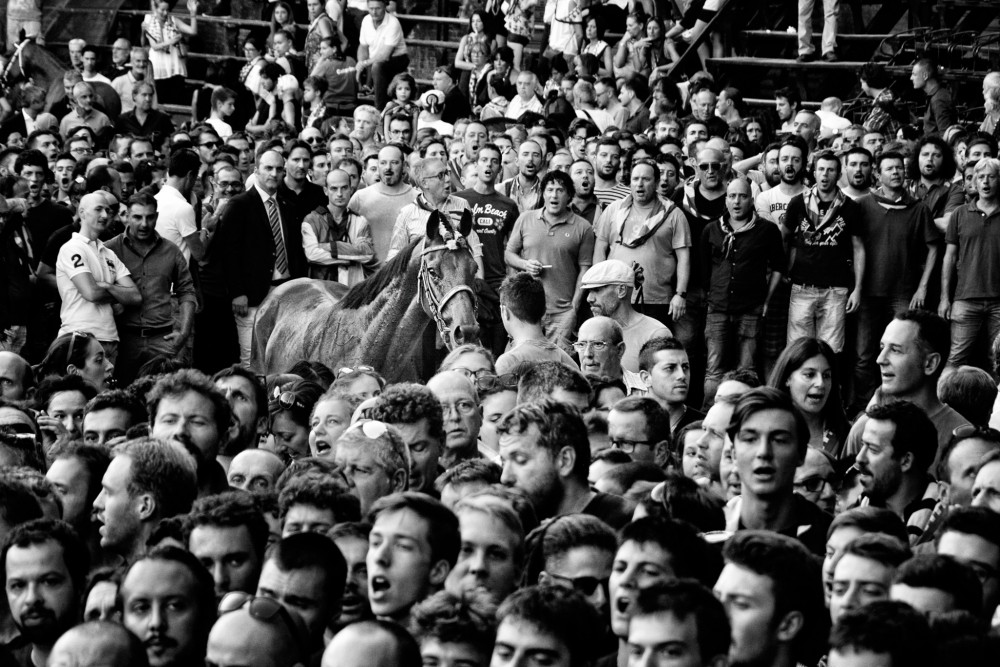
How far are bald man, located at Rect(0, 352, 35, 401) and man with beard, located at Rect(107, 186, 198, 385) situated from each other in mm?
3284

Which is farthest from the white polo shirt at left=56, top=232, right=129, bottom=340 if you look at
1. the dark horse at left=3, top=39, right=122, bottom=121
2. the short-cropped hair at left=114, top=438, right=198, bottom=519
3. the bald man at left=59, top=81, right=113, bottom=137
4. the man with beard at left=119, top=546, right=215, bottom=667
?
the dark horse at left=3, top=39, right=122, bottom=121

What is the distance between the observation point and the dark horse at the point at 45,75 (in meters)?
20.4

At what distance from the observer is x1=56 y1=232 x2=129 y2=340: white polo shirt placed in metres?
13.0

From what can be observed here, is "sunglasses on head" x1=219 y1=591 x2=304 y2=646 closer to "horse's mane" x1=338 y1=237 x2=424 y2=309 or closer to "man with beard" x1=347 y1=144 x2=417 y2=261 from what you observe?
"horse's mane" x1=338 y1=237 x2=424 y2=309

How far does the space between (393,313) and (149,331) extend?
2.27m

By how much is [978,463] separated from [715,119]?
413 inches

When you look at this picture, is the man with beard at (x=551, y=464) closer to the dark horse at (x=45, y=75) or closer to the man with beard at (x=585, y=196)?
the man with beard at (x=585, y=196)

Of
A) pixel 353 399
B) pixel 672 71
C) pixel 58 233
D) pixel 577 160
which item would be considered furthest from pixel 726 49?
pixel 353 399

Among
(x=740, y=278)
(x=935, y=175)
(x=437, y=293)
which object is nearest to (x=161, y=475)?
(x=437, y=293)

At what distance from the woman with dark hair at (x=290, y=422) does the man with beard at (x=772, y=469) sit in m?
3.04

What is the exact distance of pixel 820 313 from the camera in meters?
13.0

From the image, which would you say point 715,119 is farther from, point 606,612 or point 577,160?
point 606,612

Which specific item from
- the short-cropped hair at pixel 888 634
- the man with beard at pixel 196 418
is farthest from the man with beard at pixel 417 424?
the short-cropped hair at pixel 888 634

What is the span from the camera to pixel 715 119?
1675 centimetres
